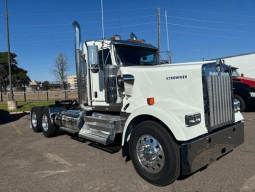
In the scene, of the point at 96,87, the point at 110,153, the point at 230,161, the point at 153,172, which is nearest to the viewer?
the point at 153,172

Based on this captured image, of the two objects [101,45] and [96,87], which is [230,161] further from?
[101,45]

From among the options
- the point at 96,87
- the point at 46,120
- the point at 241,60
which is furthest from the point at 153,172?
the point at 241,60

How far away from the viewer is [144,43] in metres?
5.23

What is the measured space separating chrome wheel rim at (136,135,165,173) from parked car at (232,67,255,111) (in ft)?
27.4

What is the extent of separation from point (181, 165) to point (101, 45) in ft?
10.3

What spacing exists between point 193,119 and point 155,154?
0.78 m

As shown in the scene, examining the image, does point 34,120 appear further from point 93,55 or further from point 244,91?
point 244,91

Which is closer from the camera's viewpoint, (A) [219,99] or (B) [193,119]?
(B) [193,119]

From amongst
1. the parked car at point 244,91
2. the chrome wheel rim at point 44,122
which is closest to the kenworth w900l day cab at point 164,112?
the chrome wheel rim at point 44,122

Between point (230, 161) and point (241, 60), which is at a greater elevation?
point (241, 60)

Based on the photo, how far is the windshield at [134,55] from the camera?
469cm

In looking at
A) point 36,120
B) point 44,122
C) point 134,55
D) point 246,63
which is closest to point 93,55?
point 134,55

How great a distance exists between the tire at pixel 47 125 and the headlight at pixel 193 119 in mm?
4813

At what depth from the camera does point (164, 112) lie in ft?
10.6
